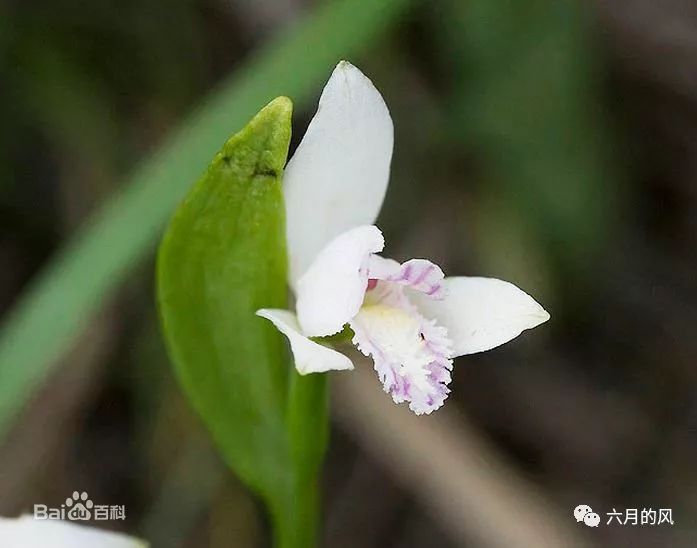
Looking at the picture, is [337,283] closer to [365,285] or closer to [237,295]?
[365,285]

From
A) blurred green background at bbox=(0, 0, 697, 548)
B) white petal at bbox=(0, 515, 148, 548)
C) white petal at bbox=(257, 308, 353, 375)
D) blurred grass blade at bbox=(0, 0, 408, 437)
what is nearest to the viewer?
white petal at bbox=(257, 308, 353, 375)

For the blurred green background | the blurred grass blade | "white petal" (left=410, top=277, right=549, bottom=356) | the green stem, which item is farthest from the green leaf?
the blurred green background

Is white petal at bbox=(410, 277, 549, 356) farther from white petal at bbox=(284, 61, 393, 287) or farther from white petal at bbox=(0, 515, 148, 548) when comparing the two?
white petal at bbox=(0, 515, 148, 548)

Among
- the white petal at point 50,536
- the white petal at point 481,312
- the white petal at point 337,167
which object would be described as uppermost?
the white petal at point 337,167

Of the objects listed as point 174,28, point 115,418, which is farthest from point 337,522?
point 174,28

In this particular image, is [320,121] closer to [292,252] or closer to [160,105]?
[292,252]

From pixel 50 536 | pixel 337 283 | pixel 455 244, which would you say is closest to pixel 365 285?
pixel 337 283

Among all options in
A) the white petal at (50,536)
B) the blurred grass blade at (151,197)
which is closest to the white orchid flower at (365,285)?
the white petal at (50,536)

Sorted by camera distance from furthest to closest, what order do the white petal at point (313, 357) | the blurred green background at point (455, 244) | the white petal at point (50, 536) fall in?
the blurred green background at point (455, 244), the white petal at point (50, 536), the white petal at point (313, 357)

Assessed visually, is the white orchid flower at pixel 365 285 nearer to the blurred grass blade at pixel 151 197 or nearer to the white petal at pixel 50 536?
the white petal at pixel 50 536
